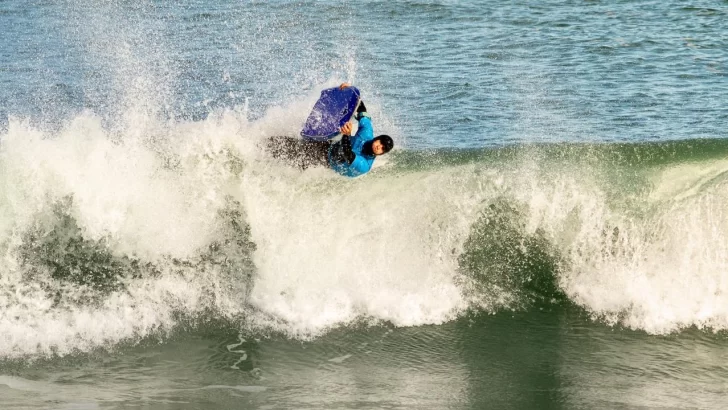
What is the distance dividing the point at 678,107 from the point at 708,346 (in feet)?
20.9

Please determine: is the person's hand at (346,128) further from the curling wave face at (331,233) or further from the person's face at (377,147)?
the curling wave face at (331,233)

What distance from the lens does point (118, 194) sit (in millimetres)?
9727

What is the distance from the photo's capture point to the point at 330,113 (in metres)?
8.91

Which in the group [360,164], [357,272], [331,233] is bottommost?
[357,272]

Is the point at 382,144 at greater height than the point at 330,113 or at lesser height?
lesser

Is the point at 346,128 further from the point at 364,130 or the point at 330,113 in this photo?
the point at 330,113

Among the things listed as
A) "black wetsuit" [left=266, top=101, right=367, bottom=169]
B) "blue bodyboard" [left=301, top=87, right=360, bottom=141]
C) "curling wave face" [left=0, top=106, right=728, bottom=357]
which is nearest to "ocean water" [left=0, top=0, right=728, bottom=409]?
"curling wave face" [left=0, top=106, right=728, bottom=357]

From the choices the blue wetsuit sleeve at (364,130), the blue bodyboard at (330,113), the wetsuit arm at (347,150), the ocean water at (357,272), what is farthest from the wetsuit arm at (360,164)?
the ocean water at (357,272)

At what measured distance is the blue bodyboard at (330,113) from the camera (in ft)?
28.9

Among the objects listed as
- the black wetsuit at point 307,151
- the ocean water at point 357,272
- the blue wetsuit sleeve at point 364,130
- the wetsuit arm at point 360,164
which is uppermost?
the blue wetsuit sleeve at point 364,130

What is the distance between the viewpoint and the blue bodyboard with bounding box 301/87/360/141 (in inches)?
346

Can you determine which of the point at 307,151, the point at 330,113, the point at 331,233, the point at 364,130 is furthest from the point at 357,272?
the point at 330,113

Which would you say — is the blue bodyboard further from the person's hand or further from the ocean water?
the ocean water

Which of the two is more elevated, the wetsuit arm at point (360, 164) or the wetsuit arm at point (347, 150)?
the wetsuit arm at point (347, 150)
